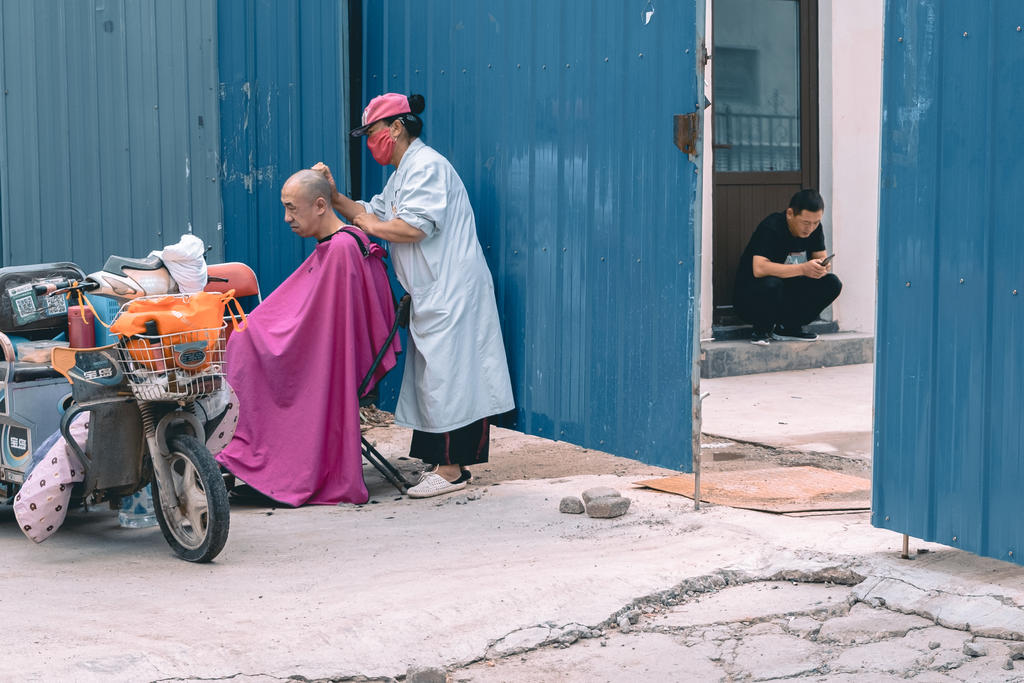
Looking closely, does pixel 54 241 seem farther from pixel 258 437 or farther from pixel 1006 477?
pixel 1006 477

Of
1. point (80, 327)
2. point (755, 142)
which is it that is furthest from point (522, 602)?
point (755, 142)

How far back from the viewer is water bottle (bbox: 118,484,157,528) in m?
4.84

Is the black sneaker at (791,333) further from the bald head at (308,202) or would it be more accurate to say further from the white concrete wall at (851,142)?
the bald head at (308,202)

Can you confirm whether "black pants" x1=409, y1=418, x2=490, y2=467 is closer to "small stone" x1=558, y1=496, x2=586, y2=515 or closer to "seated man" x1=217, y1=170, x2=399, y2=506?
"seated man" x1=217, y1=170, x2=399, y2=506

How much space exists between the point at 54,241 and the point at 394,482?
8.71ft

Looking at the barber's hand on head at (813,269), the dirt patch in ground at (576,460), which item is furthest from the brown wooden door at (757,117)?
the dirt patch in ground at (576,460)

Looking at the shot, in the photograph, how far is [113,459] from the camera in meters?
4.47

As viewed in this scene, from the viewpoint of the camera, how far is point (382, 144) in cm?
546

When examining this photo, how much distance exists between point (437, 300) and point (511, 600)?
173 centimetres

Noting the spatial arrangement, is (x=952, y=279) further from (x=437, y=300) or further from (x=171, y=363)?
(x=171, y=363)

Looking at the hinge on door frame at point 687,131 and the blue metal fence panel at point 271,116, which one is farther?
the blue metal fence panel at point 271,116

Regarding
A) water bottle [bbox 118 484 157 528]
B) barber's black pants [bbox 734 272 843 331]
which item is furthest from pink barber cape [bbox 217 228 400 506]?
barber's black pants [bbox 734 272 843 331]

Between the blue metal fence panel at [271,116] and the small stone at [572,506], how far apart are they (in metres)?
2.12

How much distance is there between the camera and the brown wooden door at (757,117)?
880 centimetres
